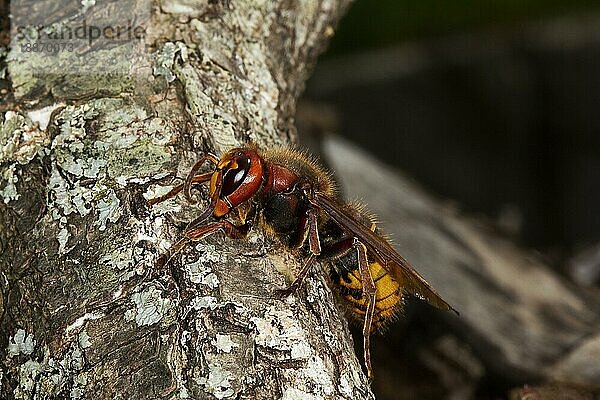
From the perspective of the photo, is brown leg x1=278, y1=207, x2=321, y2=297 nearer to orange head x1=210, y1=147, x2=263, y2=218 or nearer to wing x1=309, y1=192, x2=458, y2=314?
wing x1=309, y1=192, x2=458, y2=314

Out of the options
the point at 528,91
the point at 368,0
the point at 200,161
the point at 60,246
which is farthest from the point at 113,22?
the point at 528,91

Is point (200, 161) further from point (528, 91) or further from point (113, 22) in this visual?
point (528, 91)

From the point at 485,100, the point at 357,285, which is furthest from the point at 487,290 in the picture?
the point at 485,100

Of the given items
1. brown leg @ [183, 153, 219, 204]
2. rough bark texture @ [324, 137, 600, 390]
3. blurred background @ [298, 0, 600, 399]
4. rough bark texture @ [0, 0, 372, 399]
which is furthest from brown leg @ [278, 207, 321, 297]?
blurred background @ [298, 0, 600, 399]

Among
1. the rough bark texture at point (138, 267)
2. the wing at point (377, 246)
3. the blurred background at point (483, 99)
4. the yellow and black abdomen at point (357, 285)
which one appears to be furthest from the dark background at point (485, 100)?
the rough bark texture at point (138, 267)

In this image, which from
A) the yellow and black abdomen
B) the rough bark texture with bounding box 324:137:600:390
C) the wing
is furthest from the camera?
the rough bark texture with bounding box 324:137:600:390

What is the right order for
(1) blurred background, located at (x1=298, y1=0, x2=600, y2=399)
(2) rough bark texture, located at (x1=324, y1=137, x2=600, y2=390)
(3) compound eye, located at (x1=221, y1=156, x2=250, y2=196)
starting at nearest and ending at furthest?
1. (3) compound eye, located at (x1=221, y1=156, x2=250, y2=196)
2. (2) rough bark texture, located at (x1=324, y1=137, x2=600, y2=390)
3. (1) blurred background, located at (x1=298, y1=0, x2=600, y2=399)
